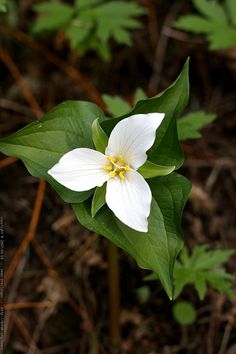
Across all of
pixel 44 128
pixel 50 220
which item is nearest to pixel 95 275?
pixel 50 220

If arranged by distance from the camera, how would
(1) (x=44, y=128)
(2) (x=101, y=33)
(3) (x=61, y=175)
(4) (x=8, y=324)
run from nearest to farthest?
(3) (x=61, y=175) → (1) (x=44, y=128) → (4) (x=8, y=324) → (2) (x=101, y=33)

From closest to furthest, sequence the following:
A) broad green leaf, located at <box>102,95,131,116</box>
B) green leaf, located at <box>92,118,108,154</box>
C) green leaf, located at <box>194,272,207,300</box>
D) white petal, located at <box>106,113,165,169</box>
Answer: white petal, located at <box>106,113,165,169</box> < green leaf, located at <box>92,118,108,154</box> < green leaf, located at <box>194,272,207,300</box> < broad green leaf, located at <box>102,95,131,116</box>

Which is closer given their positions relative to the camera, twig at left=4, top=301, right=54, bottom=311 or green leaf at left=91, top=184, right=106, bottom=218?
green leaf at left=91, top=184, right=106, bottom=218

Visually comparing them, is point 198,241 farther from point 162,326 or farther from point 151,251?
point 151,251

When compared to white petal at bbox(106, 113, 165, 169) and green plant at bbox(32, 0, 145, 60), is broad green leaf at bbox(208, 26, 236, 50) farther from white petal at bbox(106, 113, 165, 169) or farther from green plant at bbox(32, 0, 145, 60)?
white petal at bbox(106, 113, 165, 169)

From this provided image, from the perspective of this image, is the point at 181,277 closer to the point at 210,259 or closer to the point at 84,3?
the point at 210,259

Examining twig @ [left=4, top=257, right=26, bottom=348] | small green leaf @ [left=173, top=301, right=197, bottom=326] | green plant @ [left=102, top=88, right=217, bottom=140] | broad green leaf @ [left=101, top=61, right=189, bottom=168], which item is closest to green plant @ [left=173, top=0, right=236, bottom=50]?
green plant @ [left=102, top=88, right=217, bottom=140]
